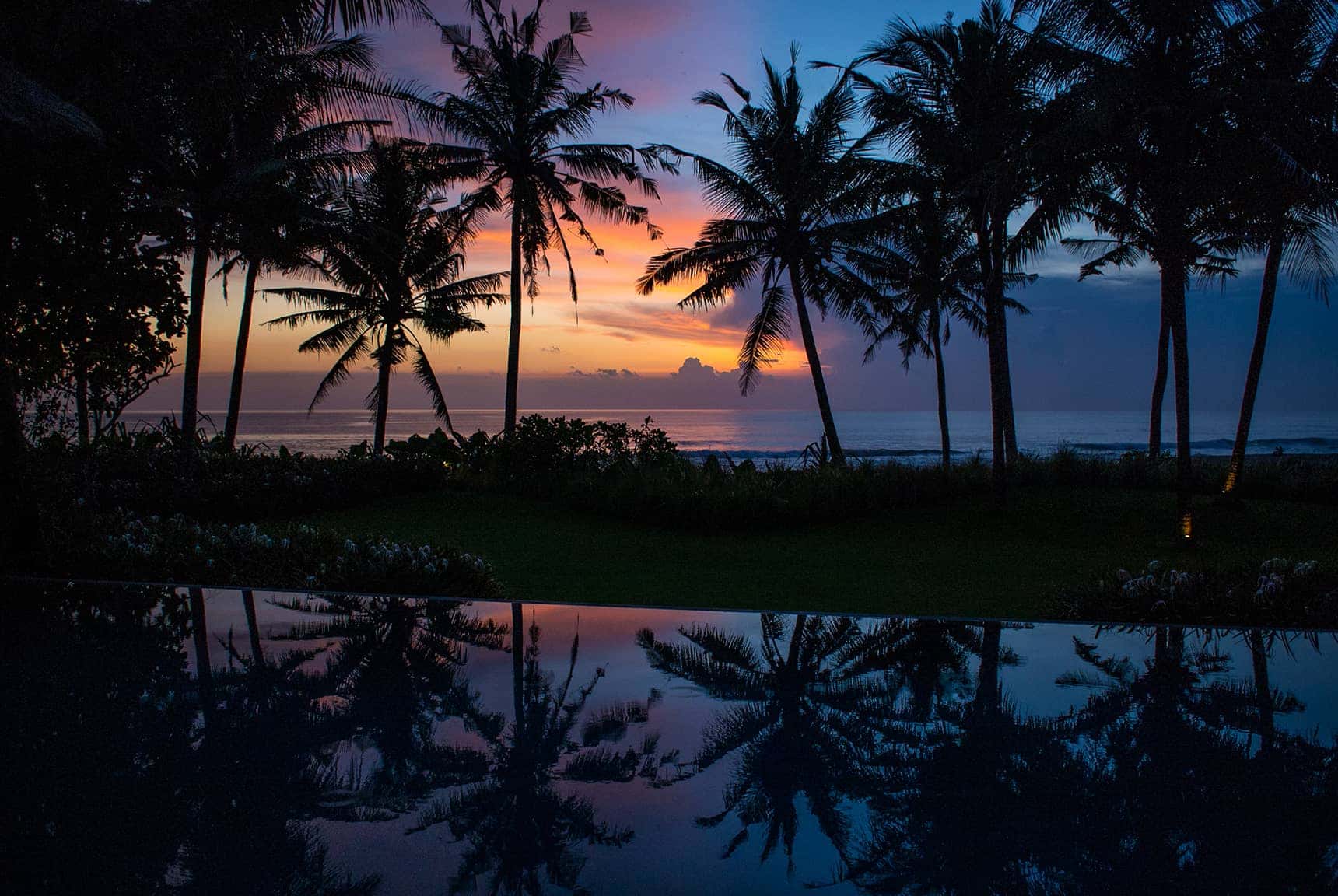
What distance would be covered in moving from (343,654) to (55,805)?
1402 mm

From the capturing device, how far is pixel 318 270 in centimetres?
2041

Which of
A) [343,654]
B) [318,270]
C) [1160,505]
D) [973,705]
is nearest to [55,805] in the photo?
[343,654]

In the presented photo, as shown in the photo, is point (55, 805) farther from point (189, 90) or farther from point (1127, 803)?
point (189, 90)

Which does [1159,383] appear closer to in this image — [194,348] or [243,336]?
[194,348]

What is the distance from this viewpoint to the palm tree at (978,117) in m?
12.0

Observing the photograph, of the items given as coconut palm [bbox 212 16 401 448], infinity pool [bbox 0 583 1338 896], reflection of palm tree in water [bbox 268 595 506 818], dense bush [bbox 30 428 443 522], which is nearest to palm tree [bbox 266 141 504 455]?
coconut palm [bbox 212 16 401 448]

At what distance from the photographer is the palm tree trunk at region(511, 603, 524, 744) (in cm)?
274

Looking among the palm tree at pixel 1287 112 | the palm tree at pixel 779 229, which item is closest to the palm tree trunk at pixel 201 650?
the palm tree at pixel 1287 112

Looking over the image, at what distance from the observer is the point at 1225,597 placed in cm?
571

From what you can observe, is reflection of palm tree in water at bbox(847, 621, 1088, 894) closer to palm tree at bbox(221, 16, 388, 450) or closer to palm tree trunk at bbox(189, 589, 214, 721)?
palm tree trunk at bbox(189, 589, 214, 721)

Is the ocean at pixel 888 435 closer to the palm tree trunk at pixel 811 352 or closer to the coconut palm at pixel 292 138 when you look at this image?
the palm tree trunk at pixel 811 352

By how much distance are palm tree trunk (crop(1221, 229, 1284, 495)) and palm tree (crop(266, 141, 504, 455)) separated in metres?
16.3

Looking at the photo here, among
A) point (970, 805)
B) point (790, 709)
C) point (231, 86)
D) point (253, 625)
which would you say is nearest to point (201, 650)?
point (253, 625)

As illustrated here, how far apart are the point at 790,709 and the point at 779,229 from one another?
15.5 metres
